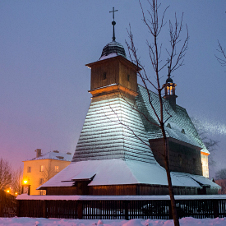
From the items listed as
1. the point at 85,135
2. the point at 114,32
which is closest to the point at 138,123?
the point at 85,135

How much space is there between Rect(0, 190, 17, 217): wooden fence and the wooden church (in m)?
6.09

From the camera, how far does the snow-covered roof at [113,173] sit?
22230 mm

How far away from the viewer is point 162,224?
12.6 metres

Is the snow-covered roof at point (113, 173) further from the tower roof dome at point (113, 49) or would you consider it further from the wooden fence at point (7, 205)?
the tower roof dome at point (113, 49)

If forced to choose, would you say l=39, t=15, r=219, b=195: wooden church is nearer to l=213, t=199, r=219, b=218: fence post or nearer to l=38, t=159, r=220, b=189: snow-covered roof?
l=38, t=159, r=220, b=189: snow-covered roof

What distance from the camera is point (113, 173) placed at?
22938 mm

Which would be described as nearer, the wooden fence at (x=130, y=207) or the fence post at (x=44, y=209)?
the wooden fence at (x=130, y=207)

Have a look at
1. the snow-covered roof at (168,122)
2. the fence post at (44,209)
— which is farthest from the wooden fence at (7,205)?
the snow-covered roof at (168,122)

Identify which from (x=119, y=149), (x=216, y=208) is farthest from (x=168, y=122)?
(x=216, y=208)

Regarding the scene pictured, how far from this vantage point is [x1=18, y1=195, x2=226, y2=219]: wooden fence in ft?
49.7

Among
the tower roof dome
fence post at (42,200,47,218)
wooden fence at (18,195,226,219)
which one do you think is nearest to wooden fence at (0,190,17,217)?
wooden fence at (18,195,226,219)

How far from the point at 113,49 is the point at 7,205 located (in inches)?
721

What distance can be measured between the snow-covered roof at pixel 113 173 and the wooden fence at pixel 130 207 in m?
5.76

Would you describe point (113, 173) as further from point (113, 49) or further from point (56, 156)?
point (56, 156)
